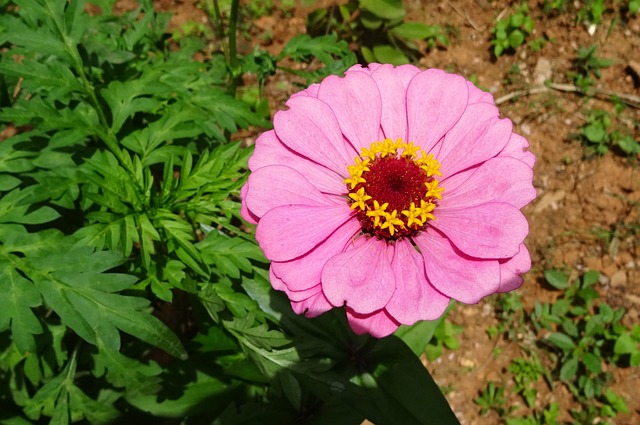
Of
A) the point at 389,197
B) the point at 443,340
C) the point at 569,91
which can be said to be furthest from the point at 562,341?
the point at 389,197

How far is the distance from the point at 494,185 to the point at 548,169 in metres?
2.00

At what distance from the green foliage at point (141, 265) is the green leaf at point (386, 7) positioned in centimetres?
97

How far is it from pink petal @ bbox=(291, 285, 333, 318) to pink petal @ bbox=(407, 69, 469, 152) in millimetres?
500

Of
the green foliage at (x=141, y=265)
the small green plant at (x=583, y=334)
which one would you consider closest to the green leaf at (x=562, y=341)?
the small green plant at (x=583, y=334)

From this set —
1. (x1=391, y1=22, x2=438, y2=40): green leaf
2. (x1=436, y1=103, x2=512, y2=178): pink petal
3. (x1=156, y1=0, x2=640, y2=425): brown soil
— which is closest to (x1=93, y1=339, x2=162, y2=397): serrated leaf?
(x1=436, y1=103, x2=512, y2=178): pink petal

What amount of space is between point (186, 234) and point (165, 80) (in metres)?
0.68

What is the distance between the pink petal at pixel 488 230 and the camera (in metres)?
1.29

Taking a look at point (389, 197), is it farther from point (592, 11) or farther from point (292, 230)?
point (592, 11)

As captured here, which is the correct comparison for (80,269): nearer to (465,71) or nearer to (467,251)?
(467,251)

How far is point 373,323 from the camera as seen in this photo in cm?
137

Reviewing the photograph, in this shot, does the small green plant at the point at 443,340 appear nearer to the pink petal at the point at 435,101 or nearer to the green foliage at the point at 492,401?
the green foliage at the point at 492,401

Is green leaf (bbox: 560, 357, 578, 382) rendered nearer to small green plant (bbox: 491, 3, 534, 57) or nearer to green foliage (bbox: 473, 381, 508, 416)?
green foliage (bbox: 473, 381, 508, 416)

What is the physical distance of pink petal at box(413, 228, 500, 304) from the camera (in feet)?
4.25

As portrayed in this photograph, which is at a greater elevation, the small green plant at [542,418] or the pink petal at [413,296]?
the pink petal at [413,296]
